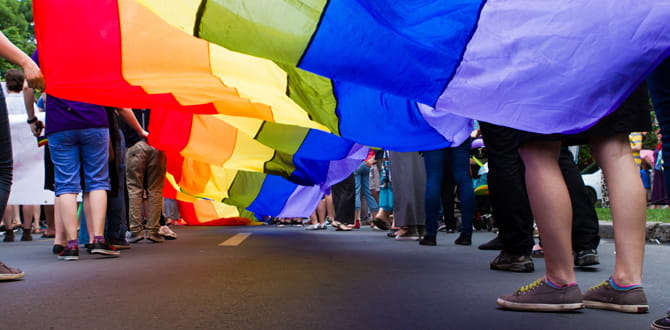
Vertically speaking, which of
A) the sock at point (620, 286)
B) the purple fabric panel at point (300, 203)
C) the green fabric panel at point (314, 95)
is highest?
the green fabric panel at point (314, 95)

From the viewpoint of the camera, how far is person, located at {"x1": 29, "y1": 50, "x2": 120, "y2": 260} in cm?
477

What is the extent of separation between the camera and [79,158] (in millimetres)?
4941

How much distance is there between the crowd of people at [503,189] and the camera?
2.43 meters

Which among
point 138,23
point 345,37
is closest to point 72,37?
point 138,23

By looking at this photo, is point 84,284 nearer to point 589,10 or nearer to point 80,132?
point 80,132

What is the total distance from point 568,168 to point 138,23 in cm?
311

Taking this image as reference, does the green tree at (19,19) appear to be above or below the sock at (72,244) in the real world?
above

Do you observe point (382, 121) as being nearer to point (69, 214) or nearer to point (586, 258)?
point (586, 258)

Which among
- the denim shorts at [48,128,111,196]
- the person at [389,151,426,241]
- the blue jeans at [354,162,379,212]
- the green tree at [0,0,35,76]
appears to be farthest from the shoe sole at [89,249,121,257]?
the green tree at [0,0,35,76]

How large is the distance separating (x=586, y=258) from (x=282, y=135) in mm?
3381

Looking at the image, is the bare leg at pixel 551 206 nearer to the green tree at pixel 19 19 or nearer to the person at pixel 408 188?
the person at pixel 408 188

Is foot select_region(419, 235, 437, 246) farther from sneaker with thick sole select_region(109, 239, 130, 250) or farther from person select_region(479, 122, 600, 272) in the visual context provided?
sneaker with thick sole select_region(109, 239, 130, 250)

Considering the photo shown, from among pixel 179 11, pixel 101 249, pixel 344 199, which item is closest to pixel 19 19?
pixel 344 199

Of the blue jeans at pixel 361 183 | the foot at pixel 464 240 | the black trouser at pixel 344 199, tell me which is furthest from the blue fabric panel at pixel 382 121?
the blue jeans at pixel 361 183
